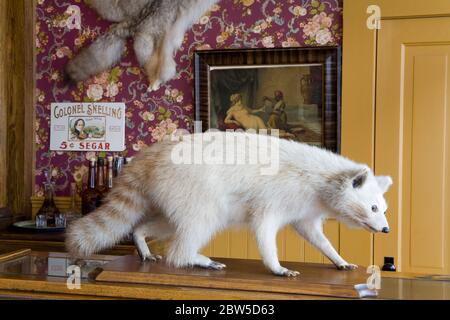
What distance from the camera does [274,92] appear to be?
258cm

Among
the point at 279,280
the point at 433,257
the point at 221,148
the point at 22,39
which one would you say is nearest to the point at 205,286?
the point at 279,280

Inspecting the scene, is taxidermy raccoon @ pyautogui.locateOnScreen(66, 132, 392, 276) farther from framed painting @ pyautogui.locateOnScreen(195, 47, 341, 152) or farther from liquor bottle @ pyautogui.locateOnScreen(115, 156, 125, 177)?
liquor bottle @ pyautogui.locateOnScreen(115, 156, 125, 177)

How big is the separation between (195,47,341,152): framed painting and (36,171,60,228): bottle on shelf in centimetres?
87

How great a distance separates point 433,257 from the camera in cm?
240

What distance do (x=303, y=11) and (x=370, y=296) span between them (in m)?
1.84

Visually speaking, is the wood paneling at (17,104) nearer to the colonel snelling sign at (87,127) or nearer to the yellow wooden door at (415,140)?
the colonel snelling sign at (87,127)

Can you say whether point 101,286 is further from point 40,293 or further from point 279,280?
point 279,280

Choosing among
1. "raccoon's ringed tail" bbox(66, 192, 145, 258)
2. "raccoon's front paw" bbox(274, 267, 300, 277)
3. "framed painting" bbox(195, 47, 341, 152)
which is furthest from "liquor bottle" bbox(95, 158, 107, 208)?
"raccoon's front paw" bbox(274, 267, 300, 277)

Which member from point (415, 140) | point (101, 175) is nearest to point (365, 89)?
point (415, 140)

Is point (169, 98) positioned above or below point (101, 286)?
above

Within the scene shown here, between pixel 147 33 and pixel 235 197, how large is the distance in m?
1.81

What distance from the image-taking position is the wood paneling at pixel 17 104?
9.06 feet
